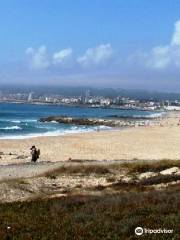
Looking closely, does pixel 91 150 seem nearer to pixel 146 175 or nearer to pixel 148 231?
pixel 146 175

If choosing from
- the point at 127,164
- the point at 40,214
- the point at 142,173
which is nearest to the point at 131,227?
the point at 40,214

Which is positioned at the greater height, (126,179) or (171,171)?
(171,171)

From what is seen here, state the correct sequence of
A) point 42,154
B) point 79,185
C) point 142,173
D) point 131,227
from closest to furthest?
point 131,227, point 79,185, point 142,173, point 42,154

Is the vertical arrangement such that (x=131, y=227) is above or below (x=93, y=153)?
above

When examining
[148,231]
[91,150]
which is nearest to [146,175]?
[148,231]

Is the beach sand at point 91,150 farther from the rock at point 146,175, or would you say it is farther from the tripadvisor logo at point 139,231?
the tripadvisor logo at point 139,231

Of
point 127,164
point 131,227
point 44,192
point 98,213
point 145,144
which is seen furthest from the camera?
point 145,144

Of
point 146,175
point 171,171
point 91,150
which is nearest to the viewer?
point 146,175

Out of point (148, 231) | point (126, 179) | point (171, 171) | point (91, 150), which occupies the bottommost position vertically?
point (91, 150)

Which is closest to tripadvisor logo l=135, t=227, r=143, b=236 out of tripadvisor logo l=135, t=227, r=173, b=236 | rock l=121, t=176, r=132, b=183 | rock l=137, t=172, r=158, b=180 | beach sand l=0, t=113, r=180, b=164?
tripadvisor logo l=135, t=227, r=173, b=236

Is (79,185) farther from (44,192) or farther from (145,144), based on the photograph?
(145,144)

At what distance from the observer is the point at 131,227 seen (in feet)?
34.5

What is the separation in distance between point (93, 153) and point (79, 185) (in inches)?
918

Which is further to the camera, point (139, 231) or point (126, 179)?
point (126, 179)
